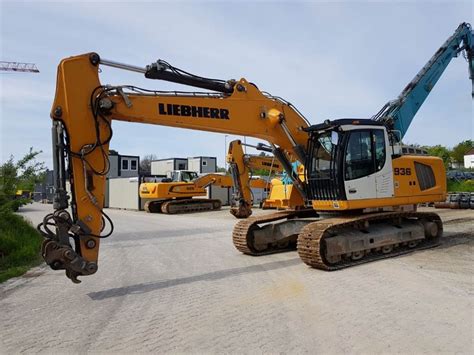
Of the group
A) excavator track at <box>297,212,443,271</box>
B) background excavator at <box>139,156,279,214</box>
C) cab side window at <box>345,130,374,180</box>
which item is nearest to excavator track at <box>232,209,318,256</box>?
excavator track at <box>297,212,443,271</box>

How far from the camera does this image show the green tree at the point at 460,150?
76600mm

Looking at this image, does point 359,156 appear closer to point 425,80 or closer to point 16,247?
point 425,80

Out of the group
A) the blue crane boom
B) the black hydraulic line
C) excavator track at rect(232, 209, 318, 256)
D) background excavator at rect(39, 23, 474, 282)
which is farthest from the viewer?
the blue crane boom

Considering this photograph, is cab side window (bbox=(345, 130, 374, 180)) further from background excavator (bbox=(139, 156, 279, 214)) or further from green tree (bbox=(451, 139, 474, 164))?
green tree (bbox=(451, 139, 474, 164))

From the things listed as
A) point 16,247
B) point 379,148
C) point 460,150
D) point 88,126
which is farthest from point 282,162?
point 460,150

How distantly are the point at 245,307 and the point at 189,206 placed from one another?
22.9 metres

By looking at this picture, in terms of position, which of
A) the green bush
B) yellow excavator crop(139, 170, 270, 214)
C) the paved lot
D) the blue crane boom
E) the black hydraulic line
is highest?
the blue crane boom

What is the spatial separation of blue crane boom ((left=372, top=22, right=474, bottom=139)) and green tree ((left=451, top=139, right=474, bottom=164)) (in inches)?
2639

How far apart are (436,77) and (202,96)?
11144 millimetres

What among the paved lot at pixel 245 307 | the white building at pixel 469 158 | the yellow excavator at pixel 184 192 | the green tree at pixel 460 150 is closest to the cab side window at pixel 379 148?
the paved lot at pixel 245 307

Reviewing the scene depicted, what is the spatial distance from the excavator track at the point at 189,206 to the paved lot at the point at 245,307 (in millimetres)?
17835

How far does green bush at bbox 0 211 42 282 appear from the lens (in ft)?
30.9

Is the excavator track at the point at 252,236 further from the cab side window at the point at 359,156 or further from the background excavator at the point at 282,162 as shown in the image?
the cab side window at the point at 359,156

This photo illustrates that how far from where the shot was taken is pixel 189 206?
1135 inches
